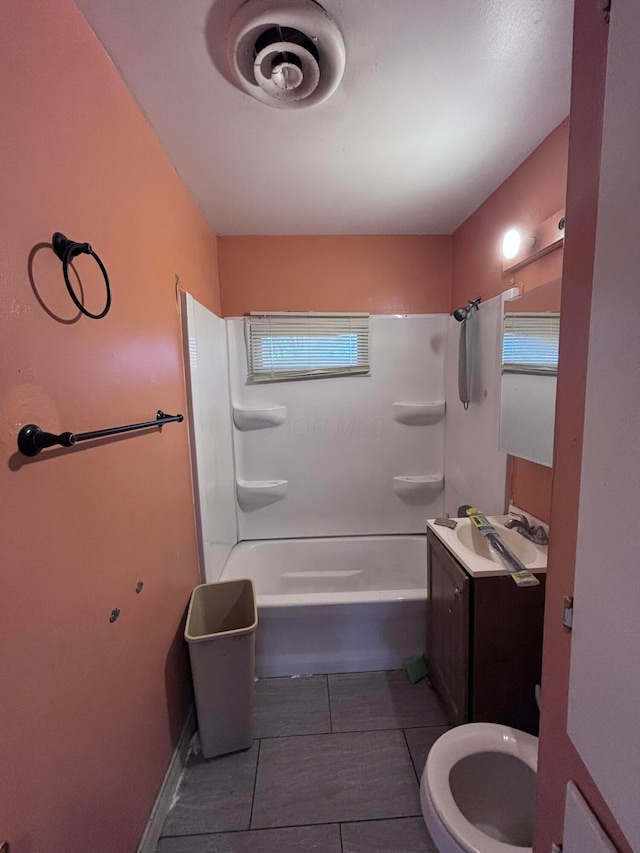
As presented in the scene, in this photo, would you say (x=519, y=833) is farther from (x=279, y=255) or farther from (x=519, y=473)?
(x=279, y=255)

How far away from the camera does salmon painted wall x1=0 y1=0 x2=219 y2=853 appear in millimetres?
689

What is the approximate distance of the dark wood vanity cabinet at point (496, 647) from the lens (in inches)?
52.1

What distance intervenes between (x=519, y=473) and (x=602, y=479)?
1.32 meters

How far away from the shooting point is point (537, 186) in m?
1.50

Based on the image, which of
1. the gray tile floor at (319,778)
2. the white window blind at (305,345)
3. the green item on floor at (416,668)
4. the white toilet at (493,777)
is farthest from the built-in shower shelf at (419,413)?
the white toilet at (493,777)

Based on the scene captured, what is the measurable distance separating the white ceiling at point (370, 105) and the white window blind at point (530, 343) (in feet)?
2.46

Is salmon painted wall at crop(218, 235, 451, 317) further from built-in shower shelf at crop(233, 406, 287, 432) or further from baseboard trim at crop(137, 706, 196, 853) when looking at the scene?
baseboard trim at crop(137, 706, 196, 853)

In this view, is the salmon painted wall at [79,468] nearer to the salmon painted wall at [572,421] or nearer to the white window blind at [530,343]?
the salmon painted wall at [572,421]

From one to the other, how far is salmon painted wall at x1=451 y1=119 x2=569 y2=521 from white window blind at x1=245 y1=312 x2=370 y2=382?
784mm

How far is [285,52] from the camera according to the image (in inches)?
39.7

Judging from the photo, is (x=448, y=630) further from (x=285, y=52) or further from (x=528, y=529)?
(x=285, y=52)

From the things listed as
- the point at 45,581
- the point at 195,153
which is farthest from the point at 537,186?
the point at 45,581

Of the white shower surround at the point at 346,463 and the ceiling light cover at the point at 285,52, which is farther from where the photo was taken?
the white shower surround at the point at 346,463

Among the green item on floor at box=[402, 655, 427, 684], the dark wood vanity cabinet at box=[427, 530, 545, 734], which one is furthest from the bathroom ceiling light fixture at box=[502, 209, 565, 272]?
the green item on floor at box=[402, 655, 427, 684]
